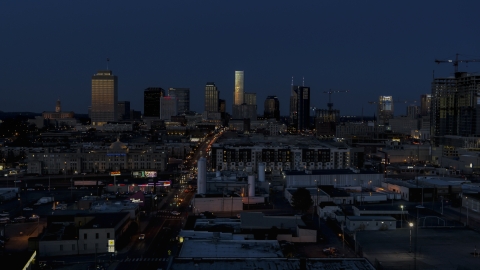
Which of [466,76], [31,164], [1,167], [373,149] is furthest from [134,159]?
[466,76]

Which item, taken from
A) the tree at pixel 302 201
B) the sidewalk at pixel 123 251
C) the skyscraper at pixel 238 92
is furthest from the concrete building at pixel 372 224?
the skyscraper at pixel 238 92

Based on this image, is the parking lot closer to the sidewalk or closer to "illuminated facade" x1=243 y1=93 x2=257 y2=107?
the sidewalk

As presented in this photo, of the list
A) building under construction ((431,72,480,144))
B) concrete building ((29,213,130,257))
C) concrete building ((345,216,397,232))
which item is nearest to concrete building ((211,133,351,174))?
concrete building ((345,216,397,232))

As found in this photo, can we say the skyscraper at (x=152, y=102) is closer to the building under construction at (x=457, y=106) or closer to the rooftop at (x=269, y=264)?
the building under construction at (x=457, y=106)

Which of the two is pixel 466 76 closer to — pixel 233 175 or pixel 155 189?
pixel 233 175

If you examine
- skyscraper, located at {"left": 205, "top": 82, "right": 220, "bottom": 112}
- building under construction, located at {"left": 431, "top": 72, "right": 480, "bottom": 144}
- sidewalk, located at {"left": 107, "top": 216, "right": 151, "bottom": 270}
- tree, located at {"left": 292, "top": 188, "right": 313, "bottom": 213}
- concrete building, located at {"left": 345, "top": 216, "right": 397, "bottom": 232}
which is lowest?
sidewalk, located at {"left": 107, "top": 216, "right": 151, "bottom": 270}

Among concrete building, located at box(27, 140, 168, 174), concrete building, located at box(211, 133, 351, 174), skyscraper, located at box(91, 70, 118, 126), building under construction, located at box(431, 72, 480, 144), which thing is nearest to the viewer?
concrete building, located at box(27, 140, 168, 174)

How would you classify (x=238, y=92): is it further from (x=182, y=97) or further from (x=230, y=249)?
(x=230, y=249)
